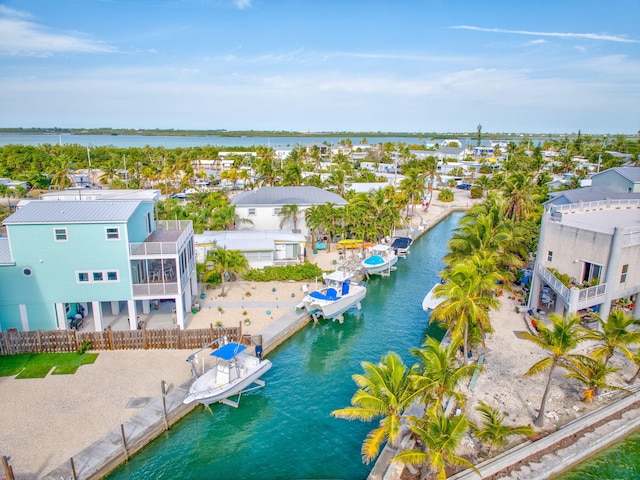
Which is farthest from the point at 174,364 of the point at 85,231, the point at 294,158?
the point at 294,158

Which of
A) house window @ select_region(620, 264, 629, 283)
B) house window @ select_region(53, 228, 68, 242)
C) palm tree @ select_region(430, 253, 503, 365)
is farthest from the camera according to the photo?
house window @ select_region(620, 264, 629, 283)

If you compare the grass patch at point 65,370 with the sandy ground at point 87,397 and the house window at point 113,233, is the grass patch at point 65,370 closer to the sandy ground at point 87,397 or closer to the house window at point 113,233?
the sandy ground at point 87,397

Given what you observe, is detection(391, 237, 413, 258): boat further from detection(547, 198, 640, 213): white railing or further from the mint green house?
the mint green house

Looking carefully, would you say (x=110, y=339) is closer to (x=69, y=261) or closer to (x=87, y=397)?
(x=87, y=397)

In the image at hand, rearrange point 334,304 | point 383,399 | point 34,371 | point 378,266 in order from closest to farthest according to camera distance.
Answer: point 383,399 → point 34,371 → point 334,304 → point 378,266

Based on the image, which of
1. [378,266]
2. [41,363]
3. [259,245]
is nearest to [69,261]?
[41,363]

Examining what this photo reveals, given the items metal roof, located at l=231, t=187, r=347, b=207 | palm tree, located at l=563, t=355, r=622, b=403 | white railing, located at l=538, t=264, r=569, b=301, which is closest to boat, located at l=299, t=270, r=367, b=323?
white railing, located at l=538, t=264, r=569, b=301

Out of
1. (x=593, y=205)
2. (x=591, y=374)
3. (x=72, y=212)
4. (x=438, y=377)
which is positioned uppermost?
(x=72, y=212)
